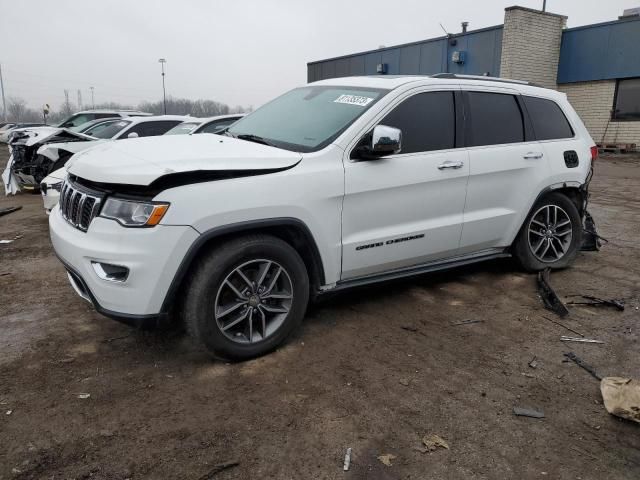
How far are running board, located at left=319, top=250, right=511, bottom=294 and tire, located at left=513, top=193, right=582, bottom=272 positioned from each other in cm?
29

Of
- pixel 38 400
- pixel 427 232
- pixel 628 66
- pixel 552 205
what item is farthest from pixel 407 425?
pixel 628 66

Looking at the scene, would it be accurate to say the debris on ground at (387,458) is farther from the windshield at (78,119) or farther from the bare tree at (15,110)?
the bare tree at (15,110)

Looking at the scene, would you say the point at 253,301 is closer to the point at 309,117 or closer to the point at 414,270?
the point at 414,270

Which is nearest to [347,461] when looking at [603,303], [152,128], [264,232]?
[264,232]

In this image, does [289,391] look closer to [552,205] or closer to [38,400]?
[38,400]

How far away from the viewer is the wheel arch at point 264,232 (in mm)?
3094

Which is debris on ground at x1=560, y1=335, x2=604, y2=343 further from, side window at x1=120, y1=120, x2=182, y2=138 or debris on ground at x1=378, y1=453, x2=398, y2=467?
side window at x1=120, y1=120, x2=182, y2=138

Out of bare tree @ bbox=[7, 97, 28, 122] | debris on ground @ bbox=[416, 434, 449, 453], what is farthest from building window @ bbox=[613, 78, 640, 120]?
bare tree @ bbox=[7, 97, 28, 122]

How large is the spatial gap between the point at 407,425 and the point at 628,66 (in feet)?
62.1

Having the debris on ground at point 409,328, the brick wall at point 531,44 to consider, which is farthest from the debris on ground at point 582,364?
the brick wall at point 531,44

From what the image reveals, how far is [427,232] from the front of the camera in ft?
13.6

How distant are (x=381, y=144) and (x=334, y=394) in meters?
1.68

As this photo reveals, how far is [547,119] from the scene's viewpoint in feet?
16.6

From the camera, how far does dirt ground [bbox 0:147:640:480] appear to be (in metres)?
2.52
